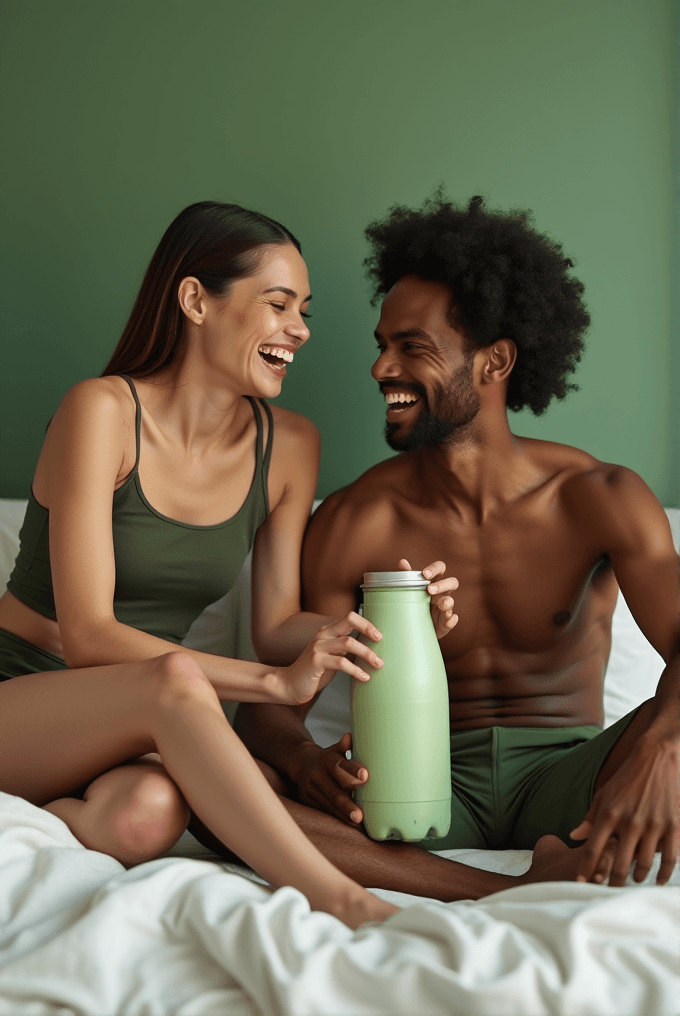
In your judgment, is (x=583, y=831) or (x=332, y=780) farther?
(x=332, y=780)

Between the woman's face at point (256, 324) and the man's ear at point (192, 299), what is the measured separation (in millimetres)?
12

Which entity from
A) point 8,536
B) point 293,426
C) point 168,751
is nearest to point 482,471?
point 293,426

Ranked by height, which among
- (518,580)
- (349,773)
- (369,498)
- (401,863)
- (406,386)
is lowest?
(401,863)

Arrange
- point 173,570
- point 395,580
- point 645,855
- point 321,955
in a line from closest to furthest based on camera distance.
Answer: point 321,955, point 645,855, point 395,580, point 173,570

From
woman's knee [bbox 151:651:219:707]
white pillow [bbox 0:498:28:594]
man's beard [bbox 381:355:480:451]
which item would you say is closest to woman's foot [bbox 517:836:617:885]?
woman's knee [bbox 151:651:219:707]

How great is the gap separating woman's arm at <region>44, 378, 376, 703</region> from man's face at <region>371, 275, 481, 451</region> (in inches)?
20.2

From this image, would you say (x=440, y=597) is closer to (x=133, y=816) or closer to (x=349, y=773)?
(x=349, y=773)

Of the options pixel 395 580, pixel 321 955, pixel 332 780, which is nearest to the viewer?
pixel 321 955

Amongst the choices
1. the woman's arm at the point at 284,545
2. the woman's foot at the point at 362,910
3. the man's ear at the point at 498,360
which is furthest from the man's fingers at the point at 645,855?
the man's ear at the point at 498,360

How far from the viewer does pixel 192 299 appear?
5.14 ft

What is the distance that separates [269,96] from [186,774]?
153 centimetres

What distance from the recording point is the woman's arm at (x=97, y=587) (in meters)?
1.27

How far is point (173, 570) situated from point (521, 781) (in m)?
0.68

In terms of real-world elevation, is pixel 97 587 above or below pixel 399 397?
below
